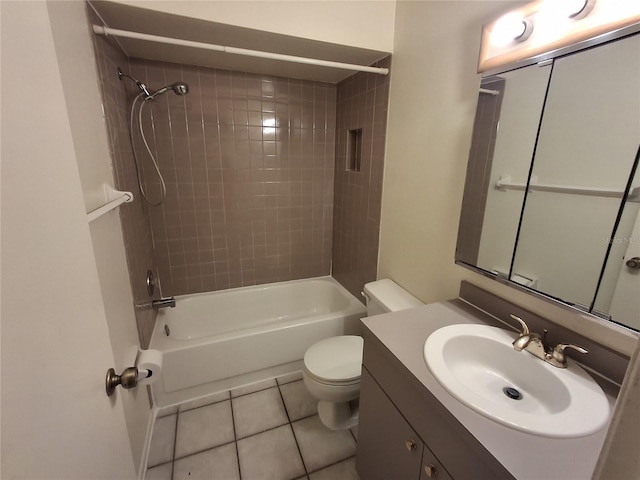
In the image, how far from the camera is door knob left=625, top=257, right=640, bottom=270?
76 centimetres

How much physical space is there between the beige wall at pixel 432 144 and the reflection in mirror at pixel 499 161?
74 mm

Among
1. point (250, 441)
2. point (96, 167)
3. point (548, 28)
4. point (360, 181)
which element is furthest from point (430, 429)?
point (360, 181)

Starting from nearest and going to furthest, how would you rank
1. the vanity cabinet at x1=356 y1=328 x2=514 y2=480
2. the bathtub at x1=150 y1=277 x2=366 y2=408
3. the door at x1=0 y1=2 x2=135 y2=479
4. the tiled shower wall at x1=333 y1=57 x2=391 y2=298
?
the door at x1=0 y1=2 x2=135 y2=479, the vanity cabinet at x1=356 y1=328 x2=514 y2=480, the bathtub at x1=150 y1=277 x2=366 y2=408, the tiled shower wall at x1=333 y1=57 x2=391 y2=298

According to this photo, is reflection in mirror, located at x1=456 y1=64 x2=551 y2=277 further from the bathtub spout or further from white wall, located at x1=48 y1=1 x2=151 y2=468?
the bathtub spout

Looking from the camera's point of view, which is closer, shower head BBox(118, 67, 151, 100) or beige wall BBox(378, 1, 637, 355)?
beige wall BBox(378, 1, 637, 355)

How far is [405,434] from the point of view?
0.92 meters

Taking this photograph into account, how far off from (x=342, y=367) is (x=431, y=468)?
29.6 inches

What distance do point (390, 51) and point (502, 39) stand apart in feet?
2.49

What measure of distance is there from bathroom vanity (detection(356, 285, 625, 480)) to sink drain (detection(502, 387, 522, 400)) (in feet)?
0.70

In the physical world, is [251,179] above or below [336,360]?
above

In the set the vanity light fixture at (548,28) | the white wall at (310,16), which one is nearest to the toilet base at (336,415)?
the vanity light fixture at (548,28)

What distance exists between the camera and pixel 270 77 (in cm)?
216

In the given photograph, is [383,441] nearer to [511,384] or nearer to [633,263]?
[511,384]

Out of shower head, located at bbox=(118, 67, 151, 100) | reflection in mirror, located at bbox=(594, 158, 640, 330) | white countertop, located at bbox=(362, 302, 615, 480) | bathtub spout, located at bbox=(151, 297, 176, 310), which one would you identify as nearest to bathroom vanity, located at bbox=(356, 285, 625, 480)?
white countertop, located at bbox=(362, 302, 615, 480)
